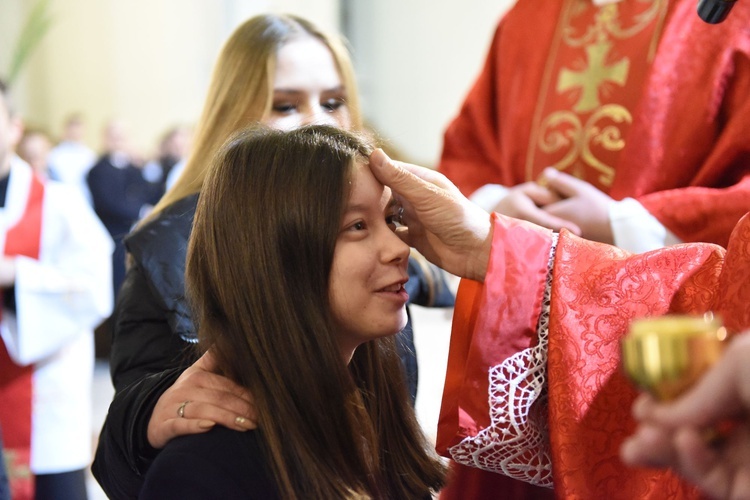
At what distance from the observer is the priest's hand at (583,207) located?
6.75 ft

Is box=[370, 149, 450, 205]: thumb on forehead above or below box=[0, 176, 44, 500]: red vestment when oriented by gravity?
above

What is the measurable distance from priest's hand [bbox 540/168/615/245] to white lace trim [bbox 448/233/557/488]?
472 mm

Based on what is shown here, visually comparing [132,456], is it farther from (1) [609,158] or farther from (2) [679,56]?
(2) [679,56]

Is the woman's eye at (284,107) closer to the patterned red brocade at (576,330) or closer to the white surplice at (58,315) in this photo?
the patterned red brocade at (576,330)

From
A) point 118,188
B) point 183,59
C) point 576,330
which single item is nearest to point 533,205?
point 576,330

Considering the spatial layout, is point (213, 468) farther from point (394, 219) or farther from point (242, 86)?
point (242, 86)

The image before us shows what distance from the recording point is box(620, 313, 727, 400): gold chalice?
76cm

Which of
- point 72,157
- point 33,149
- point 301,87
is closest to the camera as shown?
point 301,87

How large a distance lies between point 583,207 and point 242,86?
810 mm

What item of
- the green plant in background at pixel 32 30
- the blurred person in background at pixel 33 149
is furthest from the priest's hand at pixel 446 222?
the green plant in background at pixel 32 30

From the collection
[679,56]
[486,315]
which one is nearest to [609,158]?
[679,56]

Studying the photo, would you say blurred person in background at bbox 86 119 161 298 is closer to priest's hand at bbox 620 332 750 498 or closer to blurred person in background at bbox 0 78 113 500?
blurred person in background at bbox 0 78 113 500

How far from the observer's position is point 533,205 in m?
2.16

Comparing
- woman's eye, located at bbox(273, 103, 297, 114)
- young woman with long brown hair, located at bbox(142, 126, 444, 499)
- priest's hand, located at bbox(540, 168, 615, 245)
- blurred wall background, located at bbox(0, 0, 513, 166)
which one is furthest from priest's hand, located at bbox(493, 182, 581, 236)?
blurred wall background, located at bbox(0, 0, 513, 166)
